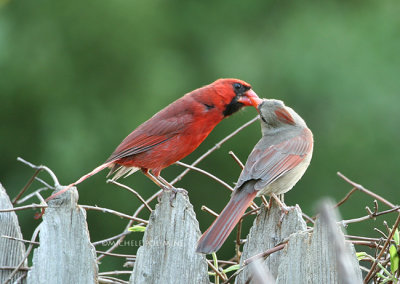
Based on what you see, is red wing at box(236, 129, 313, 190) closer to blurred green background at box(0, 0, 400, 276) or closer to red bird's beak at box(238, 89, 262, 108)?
red bird's beak at box(238, 89, 262, 108)

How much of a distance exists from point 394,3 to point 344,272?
9.28 m

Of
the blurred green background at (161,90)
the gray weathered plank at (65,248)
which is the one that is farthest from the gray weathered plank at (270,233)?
the blurred green background at (161,90)

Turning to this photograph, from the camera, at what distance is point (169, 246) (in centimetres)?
240

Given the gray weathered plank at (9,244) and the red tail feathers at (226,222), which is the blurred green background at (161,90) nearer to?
the red tail feathers at (226,222)

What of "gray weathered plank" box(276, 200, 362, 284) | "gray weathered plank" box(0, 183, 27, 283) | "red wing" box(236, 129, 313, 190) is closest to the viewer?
"gray weathered plank" box(276, 200, 362, 284)

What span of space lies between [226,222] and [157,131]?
57.5 inches

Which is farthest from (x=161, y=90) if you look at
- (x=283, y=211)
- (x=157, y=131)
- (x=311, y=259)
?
(x=311, y=259)

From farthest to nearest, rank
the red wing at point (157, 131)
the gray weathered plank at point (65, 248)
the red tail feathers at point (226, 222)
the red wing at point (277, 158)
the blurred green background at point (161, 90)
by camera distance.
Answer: the blurred green background at point (161, 90) → the red wing at point (157, 131) → the red wing at point (277, 158) → the gray weathered plank at point (65, 248) → the red tail feathers at point (226, 222)

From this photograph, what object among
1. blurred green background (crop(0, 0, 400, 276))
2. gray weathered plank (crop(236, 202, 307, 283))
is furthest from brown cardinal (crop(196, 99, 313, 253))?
blurred green background (crop(0, 0, 400, 276))

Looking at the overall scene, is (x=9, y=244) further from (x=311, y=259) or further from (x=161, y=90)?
(x=161, y=90)

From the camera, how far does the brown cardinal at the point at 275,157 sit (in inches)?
115

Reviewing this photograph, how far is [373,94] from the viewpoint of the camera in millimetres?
8602

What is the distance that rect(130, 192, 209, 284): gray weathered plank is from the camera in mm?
2391

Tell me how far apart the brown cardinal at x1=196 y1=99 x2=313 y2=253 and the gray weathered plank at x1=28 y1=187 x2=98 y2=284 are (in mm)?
583
